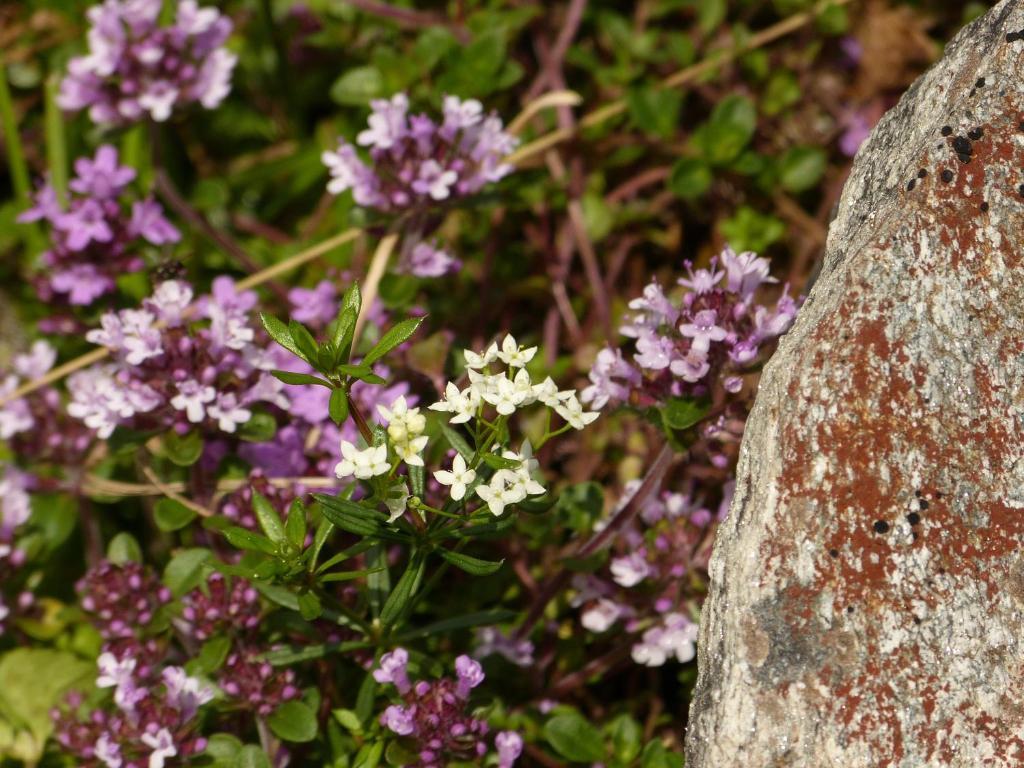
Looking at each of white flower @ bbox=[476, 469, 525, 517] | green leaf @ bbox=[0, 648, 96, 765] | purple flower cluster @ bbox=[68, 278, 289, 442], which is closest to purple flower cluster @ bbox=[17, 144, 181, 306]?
purple flower cluster @ bbox=[68, 278, 289, 442]

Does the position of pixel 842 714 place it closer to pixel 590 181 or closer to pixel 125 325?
pixel 125 325

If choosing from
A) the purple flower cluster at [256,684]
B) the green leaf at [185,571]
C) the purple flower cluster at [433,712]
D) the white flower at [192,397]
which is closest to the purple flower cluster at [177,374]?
the white flower at [192,397]

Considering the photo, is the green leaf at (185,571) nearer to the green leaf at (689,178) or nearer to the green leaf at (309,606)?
the green leaf at (309,606)

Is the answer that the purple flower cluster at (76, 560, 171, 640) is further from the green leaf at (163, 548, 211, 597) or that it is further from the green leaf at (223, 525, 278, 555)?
the green leaf at (223, 525, 278, 555)

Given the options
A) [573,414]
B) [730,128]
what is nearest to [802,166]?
[730,128]

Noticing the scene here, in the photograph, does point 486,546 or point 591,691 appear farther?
point 591,691

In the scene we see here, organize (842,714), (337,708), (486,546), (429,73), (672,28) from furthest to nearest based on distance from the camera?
(672,28) → (429,73) → (486,546) → (337,708) → (842,714)

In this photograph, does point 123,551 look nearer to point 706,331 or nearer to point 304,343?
point 304,343

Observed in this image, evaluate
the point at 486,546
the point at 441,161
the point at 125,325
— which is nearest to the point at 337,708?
the point at 486,546
